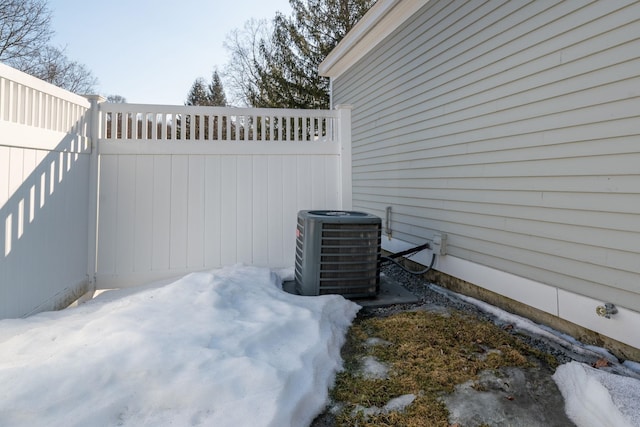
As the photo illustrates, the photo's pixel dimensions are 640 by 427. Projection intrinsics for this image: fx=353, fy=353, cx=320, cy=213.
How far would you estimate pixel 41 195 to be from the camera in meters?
2.44

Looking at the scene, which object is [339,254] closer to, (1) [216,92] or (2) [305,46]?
(2) [305,46]

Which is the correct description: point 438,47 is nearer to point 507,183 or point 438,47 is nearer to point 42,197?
point 507,183

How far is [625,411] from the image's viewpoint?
1359 mm

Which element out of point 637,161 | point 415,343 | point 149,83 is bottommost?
point 415,343

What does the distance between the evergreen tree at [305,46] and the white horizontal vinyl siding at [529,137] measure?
7.11 metres

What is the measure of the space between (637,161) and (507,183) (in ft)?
3.15

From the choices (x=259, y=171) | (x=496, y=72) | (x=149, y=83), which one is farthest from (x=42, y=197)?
(x=149, y=83)

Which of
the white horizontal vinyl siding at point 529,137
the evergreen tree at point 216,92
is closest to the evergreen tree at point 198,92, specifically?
the evergreen tree at point 216,92

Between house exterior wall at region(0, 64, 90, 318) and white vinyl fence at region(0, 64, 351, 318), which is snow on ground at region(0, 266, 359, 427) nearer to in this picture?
house exterior wall at region(0, 64, 90, 318)

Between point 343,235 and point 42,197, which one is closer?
point 42,197

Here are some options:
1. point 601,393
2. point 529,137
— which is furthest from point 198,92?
point 601,393

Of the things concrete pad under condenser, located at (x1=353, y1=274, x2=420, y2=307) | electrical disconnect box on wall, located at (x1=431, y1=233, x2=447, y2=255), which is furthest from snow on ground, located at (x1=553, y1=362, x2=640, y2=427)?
electrical disconnect box on wall, located at (x1=431, y1=233, x2=447, y2=255)

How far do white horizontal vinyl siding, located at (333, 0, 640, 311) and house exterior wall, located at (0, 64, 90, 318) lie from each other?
135 inches

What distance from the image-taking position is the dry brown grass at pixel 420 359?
60.1 inches
